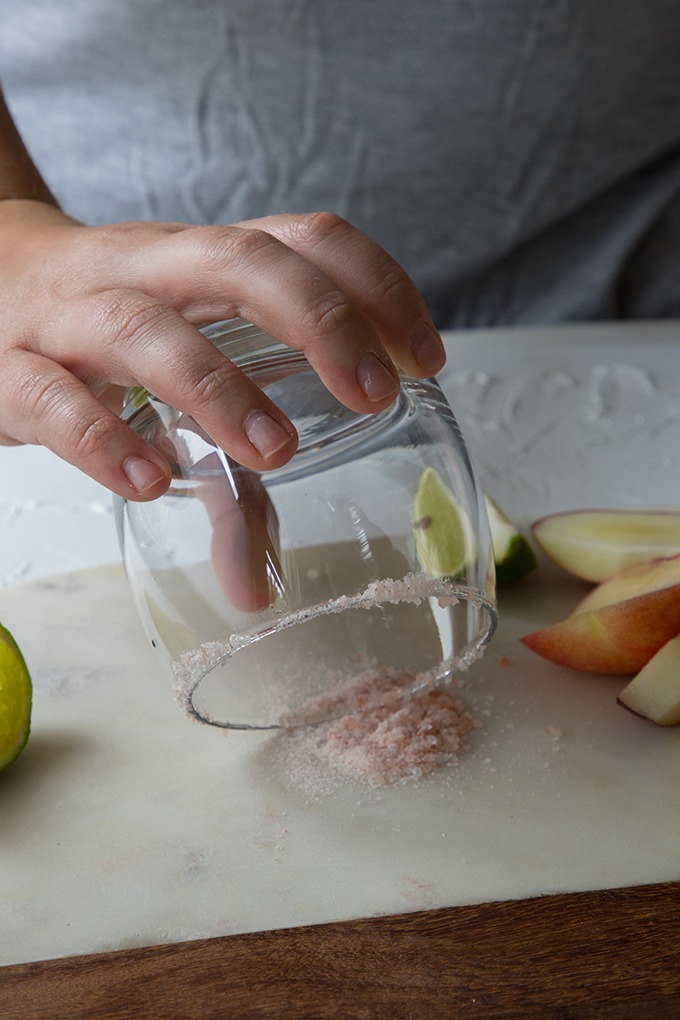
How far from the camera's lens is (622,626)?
633 mm

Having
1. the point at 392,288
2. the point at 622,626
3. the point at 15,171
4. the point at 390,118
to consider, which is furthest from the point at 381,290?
the point at 390,118

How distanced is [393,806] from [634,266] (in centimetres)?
84

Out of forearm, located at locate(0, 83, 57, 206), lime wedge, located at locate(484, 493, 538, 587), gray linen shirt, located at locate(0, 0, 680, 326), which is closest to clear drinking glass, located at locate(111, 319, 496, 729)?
lime wedge, located at locate(484, 493, 538, 587)

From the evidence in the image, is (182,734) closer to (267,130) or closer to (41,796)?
(41,796)

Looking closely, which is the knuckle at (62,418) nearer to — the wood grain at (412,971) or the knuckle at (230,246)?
the knuckle at (230,246)

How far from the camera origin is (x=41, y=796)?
615mm

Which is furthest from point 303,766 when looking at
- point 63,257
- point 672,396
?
point 672,396

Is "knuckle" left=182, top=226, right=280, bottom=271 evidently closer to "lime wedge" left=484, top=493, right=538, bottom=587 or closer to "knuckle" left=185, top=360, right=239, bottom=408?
"knuckle" left=185, top=360, right=239, bottom=408

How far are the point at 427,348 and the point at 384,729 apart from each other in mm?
219

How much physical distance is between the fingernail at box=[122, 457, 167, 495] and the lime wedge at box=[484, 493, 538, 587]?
0.94ft

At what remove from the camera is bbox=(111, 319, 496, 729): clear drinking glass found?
58cm

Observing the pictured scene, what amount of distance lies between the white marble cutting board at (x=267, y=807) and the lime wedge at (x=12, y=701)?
3cm

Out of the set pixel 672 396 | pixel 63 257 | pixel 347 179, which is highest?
pixel 63 257

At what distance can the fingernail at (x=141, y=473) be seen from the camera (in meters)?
0.55
